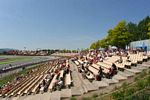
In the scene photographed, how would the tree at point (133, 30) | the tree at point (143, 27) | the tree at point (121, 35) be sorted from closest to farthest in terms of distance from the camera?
1. the tree at point (121, 35)
2. the tree at point (143, 27)
3. the tree at point (133, 30)

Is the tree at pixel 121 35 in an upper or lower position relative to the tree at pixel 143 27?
lower

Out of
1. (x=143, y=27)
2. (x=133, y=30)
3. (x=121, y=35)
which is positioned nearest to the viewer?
(x=121, y=35)

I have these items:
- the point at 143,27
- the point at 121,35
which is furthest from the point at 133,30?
the point at 121,35

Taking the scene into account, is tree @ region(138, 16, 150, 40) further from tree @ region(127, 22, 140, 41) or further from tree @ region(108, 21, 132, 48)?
tree @ region(108, 21, 132, 48)

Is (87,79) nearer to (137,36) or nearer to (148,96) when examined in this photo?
(148,96)

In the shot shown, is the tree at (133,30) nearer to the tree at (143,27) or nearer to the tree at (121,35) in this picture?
the tree at (143,27)

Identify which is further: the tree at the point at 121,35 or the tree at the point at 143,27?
the tree at the point at 143,27

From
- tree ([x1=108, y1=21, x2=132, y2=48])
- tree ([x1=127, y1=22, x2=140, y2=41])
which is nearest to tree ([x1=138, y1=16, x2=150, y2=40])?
tree ([x1=127, y1=22, x2=140, y2=41])

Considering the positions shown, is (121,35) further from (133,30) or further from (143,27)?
(133,30)

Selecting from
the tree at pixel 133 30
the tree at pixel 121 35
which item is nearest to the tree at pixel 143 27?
the tree at pixel 133 30

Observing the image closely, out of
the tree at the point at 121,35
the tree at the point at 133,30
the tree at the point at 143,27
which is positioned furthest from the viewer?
the tree at the point at 133,30

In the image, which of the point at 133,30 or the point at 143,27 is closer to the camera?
the point at 143,27

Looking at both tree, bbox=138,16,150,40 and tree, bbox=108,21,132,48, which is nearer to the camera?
tree, bbox=108,21,132,48

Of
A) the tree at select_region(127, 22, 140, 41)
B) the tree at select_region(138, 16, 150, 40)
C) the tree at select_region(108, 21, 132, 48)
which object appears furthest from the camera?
the tree at select_region(127, 22, 140, 41)
